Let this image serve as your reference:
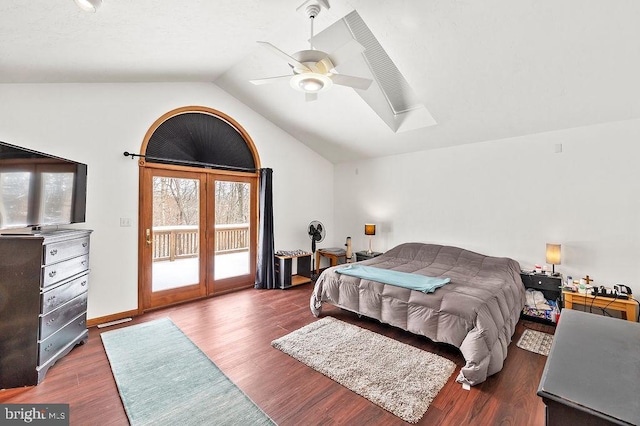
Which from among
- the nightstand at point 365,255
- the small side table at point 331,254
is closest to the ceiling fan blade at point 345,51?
the nightstand at point 365,255

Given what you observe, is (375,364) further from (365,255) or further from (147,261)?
(147,261)

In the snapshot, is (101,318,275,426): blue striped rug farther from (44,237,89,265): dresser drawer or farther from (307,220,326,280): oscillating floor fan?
(307,220,326,280): oscillating floor fan

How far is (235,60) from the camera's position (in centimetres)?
348

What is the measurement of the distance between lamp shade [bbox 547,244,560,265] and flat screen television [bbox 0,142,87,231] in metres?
5.38

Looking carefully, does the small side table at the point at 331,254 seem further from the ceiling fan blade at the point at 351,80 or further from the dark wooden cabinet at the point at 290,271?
the ceiling fan blade at the point at 351,80

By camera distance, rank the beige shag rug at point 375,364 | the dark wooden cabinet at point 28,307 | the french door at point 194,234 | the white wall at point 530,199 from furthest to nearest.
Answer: the french door at point 194,234 → the white wall at point 530,199 → the dark wooden cabinet at point 28,307 → the beige shag rug at point 375,364

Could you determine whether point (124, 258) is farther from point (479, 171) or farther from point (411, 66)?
point (479, 171)

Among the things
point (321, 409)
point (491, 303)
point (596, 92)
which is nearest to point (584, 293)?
point (491, 303)

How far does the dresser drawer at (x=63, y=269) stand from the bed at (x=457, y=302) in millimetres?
2529

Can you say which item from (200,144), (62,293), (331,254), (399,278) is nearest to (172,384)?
(62,293)

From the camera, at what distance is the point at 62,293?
2494 millimetres

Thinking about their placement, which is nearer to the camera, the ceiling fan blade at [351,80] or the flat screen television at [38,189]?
the flat screen television at [38,189]

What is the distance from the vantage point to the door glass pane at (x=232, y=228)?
4.41 metres

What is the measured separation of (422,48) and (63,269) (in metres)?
4.02
